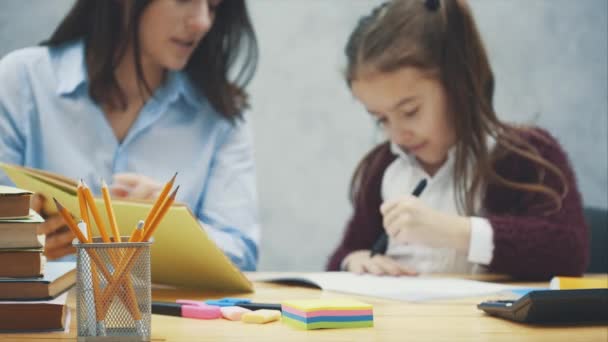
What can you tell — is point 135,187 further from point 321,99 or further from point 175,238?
point 321,99

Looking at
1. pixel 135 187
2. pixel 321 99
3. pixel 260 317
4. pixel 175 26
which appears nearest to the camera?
pixel 260 317

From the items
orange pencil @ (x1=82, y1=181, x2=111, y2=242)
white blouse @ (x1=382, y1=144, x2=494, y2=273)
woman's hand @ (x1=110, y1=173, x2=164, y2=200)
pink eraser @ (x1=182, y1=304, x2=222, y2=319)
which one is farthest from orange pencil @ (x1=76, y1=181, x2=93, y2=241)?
white blouse @ (x1=382, y1=144, x2=494, y2=273)

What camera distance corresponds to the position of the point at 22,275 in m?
A: 0.63

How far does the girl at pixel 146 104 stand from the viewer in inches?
54.7

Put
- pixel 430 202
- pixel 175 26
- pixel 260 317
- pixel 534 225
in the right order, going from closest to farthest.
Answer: pixel 260 317 → pixel 534 225 → pixel 175 26 → pixel 430 202

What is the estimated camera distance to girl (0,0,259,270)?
1.39 m

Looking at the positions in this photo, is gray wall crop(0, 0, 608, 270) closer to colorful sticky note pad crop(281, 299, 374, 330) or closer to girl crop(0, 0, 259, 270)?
girl crop(0, 0, 259, 270)

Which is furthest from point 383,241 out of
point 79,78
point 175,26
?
point 79,78

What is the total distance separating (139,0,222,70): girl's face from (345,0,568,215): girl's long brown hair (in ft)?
1.07

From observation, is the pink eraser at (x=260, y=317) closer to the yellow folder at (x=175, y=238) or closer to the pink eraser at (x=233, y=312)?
the pink eraser at (x=233, y=312)

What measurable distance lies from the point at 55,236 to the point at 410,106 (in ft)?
2.26

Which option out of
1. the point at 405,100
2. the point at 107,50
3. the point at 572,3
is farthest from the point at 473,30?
the point at 572,3

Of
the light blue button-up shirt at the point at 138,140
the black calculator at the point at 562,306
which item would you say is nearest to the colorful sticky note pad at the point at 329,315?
the black calculator at the point at 562,306

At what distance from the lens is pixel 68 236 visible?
1040mm
